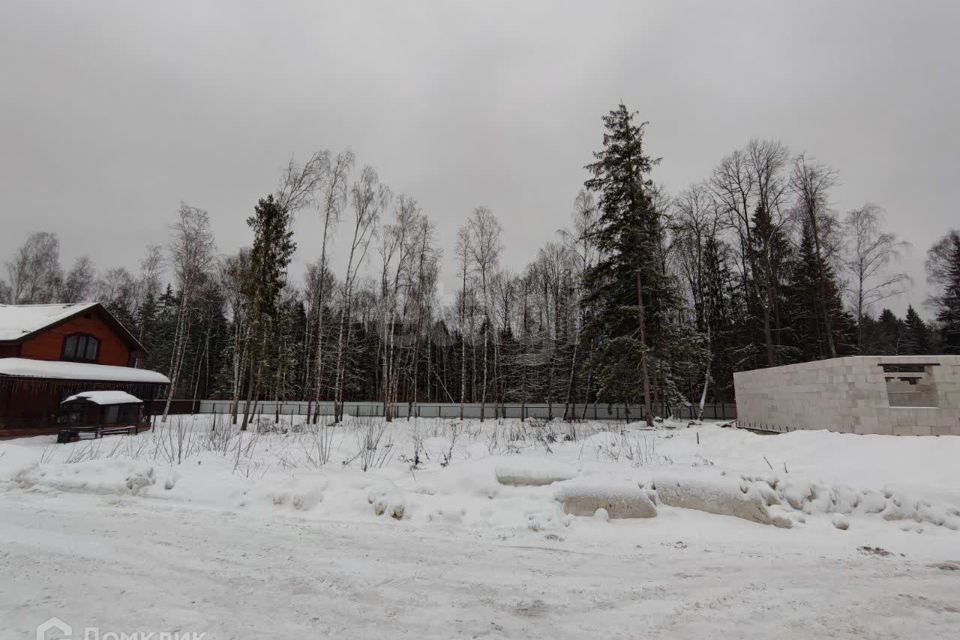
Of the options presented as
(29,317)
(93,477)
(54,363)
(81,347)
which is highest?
(29,317)

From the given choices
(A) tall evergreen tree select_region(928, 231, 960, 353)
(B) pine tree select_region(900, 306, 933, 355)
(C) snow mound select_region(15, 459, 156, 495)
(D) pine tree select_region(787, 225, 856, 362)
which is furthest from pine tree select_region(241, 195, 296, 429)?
(B) pine tree select_region(900, 306, 933, 355)

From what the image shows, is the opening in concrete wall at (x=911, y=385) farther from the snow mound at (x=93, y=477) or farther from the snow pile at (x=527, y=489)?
the snow mound at (x=93, y=477)

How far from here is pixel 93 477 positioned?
6.70 m

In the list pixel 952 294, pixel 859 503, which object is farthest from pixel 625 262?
pixel 952 294

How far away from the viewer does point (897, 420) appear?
1094 centimetres

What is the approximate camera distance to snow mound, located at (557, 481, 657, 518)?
550 centimetres

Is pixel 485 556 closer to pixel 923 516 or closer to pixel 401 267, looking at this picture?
pixel 923 516

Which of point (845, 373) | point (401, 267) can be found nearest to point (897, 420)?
point (845, 373)

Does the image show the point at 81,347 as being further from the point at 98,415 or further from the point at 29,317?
the point at 98,415

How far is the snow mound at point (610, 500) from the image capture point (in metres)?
5.50

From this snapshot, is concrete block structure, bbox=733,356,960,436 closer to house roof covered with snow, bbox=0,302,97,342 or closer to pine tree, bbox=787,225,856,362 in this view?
pine tree, bbox=787,225,856,362

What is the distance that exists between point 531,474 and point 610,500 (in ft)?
4.14

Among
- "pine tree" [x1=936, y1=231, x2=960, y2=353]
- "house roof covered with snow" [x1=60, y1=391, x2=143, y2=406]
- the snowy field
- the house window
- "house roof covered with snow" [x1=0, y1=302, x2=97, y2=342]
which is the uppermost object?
"pine tree" [x1=936, y1=231, x2=960, y2=353]

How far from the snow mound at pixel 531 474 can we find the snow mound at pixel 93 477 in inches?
220
